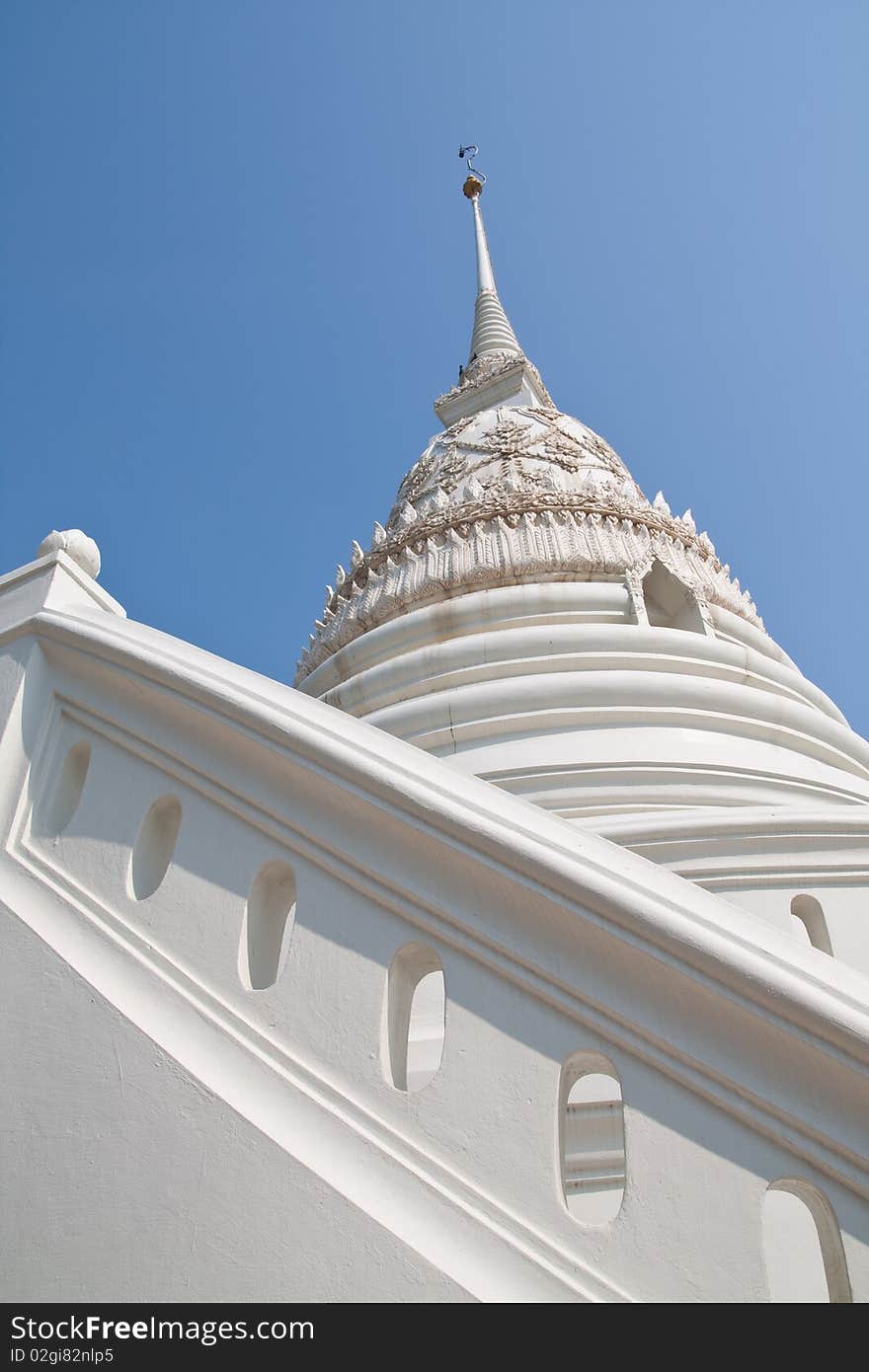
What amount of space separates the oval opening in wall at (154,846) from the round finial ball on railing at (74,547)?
1.61 metres

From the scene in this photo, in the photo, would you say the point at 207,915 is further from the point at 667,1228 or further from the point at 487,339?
the point at 487,339

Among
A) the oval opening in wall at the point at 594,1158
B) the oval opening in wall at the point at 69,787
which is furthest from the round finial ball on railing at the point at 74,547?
the oval opening in wall at the point at 594,1158

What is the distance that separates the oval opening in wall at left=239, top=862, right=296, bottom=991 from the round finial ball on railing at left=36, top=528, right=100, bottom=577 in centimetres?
216

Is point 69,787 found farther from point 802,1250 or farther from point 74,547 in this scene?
point 802,1250

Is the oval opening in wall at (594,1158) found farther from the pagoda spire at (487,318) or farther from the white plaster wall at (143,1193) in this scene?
the pagoda spire at (487,318)

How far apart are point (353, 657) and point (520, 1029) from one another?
9436 millimetres

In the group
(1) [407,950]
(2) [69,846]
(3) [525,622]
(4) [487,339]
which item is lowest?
(1) [407,950]

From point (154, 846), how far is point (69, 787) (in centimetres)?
58

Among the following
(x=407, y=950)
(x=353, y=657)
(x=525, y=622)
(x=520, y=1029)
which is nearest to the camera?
(x=520, y=1029)

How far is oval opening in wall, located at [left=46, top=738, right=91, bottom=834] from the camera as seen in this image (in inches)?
165

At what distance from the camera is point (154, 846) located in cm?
395

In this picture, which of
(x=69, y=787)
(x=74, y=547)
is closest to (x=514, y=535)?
(x=74, y=547)
